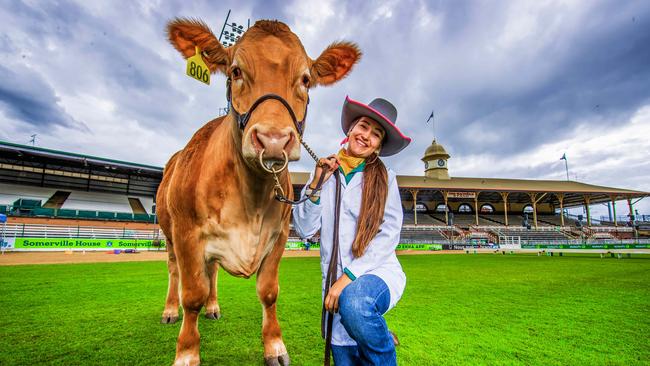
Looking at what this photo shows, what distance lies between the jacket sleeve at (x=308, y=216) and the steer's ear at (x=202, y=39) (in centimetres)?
134

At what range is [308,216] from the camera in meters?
1.96

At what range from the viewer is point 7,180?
31281mm

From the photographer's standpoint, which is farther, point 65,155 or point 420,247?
point 420,247

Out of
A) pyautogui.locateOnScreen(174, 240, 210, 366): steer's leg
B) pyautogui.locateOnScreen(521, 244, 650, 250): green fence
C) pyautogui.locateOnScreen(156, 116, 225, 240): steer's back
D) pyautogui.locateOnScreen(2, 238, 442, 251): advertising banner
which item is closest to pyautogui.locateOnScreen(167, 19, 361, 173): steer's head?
pyautogui.locateOnScreen(156, 116, 225, 240): steer's back

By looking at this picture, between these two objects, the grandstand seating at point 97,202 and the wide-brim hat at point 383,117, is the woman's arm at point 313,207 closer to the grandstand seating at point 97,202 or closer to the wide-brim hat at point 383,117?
the wide-brim hat at point 383,117

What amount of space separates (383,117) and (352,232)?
76cm

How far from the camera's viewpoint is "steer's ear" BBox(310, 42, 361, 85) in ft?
8.54

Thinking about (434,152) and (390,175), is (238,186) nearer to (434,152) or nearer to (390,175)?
(390,175)

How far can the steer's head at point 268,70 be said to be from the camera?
168 centimetres

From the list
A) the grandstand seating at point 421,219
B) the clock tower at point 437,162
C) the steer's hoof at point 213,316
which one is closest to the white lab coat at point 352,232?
the steer's hoof at point 213,316

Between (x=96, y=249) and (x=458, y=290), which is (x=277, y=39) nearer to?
(x=458, y=290)

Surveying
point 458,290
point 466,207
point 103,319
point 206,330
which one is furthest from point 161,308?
Answer: point 466,207

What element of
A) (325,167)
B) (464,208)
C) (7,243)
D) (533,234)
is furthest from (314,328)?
(464,208)

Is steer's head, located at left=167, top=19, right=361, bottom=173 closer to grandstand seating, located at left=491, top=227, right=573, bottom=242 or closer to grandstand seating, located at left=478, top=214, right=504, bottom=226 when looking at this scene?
grandstand seating, located at left=491, top=227, right=573, bottom=242
